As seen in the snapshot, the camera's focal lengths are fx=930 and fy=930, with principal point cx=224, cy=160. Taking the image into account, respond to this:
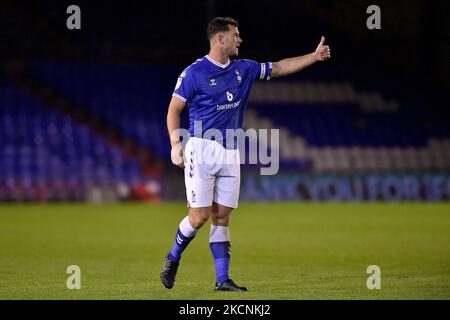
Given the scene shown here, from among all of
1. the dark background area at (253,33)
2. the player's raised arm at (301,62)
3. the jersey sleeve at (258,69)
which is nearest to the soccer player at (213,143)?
the jersey sleeve at (258,69)

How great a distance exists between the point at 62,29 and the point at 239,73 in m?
20.6

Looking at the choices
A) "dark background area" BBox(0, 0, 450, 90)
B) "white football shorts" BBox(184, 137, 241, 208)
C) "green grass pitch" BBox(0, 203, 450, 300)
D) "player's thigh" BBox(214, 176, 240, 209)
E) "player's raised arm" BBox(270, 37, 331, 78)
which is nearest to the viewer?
"green grass pitch" BBox(0, 203, 450, 300)

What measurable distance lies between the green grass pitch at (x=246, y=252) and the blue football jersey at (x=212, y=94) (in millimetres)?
1529

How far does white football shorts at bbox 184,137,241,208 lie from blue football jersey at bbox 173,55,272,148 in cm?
9

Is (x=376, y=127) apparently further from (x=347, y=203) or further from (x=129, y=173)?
(x=129, y=173)

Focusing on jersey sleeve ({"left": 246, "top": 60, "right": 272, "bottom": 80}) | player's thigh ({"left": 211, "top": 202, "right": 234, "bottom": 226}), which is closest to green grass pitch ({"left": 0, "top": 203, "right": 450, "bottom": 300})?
player's thigh ({"left": 211, "top": 202, "right": 234, "bottom": 226})

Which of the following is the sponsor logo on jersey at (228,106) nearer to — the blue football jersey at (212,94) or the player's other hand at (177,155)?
the blue football jersey at (212,94)

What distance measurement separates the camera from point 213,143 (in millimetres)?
8547

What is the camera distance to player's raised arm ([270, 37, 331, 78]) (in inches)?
345

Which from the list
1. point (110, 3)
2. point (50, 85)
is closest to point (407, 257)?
point (50, 85)

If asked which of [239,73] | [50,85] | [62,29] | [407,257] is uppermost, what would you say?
[62,29]

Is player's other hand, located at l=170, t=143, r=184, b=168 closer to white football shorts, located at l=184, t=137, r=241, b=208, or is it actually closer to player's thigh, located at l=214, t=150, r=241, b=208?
white football shorts, located at l=184, t=137, r=241, b=208

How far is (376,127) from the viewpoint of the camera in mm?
28984

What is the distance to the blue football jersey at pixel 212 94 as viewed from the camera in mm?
8484
